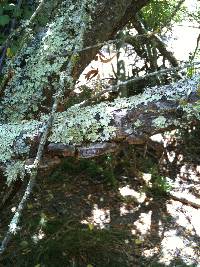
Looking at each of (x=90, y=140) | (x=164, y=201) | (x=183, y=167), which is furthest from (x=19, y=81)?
(x=183, y=167)

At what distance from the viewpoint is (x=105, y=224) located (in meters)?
3.30

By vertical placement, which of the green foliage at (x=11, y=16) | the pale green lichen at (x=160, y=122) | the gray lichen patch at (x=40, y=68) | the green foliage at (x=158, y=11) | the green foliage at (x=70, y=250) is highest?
the green foliage at (x=158, y=11)

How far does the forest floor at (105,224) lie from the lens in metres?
2.62

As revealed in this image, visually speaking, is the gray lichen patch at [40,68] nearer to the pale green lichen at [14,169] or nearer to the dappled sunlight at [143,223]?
the pale green lichen at [14,169]

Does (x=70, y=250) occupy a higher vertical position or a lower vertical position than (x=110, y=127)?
lower

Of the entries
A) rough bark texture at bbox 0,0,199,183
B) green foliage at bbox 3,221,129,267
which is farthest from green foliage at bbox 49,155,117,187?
rough bark texture at bbox 0,0,199,183

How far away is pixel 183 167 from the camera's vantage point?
4320 mm

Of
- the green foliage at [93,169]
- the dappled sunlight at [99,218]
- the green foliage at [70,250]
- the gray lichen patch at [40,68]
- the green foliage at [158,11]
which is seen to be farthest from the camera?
the green foliage at [93,169]

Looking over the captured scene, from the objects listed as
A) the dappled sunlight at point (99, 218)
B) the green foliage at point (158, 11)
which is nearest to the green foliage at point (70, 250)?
the dappled sunlight at point (99, 218)

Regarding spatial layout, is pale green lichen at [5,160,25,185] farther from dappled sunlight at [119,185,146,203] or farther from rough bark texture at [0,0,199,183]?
dappled sunlight at [119,185,146,203]

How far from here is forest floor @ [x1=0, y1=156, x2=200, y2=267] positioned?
2.62m

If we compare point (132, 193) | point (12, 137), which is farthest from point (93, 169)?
point (12, 137)

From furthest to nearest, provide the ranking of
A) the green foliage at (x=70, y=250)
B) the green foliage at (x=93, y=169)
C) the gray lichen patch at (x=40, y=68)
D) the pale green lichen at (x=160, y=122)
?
1. the green foliage at (x=93, y=169)
2. the green foliage at (x=70, y=250)
3. the gray lichen patch at (x=40, y=68)
4. the pale green lichen at (x=160, y=122)

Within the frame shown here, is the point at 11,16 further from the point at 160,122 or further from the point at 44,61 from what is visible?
the point at 160,122
